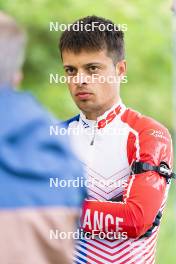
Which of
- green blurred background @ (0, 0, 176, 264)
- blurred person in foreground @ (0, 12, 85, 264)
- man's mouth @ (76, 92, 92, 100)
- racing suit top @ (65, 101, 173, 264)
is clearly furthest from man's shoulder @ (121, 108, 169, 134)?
blurred person in foreground @ (0, 12, 85, 264)

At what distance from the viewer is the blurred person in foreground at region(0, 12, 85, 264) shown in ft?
3.75

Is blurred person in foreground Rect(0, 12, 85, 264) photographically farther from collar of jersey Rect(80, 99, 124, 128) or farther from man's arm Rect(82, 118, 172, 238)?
collar of jersey Rect(80, 99, 124, 128)

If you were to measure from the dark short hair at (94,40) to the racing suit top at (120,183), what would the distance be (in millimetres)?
134

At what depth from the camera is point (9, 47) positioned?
1.18 meters

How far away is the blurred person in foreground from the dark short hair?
70cm

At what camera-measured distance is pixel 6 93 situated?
116 cm

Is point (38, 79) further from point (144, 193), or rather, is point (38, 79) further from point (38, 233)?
point (38, 233)

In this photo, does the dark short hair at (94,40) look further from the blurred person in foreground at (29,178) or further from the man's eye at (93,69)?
the blurred person in foreground at (29,178)

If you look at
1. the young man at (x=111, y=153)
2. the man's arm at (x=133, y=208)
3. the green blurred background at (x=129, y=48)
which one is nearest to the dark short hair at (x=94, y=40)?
the young man at (x=111, y=153)

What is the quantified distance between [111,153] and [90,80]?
0.57 ft

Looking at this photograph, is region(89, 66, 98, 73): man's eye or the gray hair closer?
the gray hair

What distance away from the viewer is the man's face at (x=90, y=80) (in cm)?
185

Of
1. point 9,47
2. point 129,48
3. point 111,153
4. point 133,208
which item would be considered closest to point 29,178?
point 9,47

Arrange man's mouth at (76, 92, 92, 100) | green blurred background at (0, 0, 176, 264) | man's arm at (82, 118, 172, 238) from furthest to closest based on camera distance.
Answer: green blurred background at (0, 0, 176, 264) → man's mouth at (76, 92, 92, 100) → man's arm at (82, 118, 172, 238)
